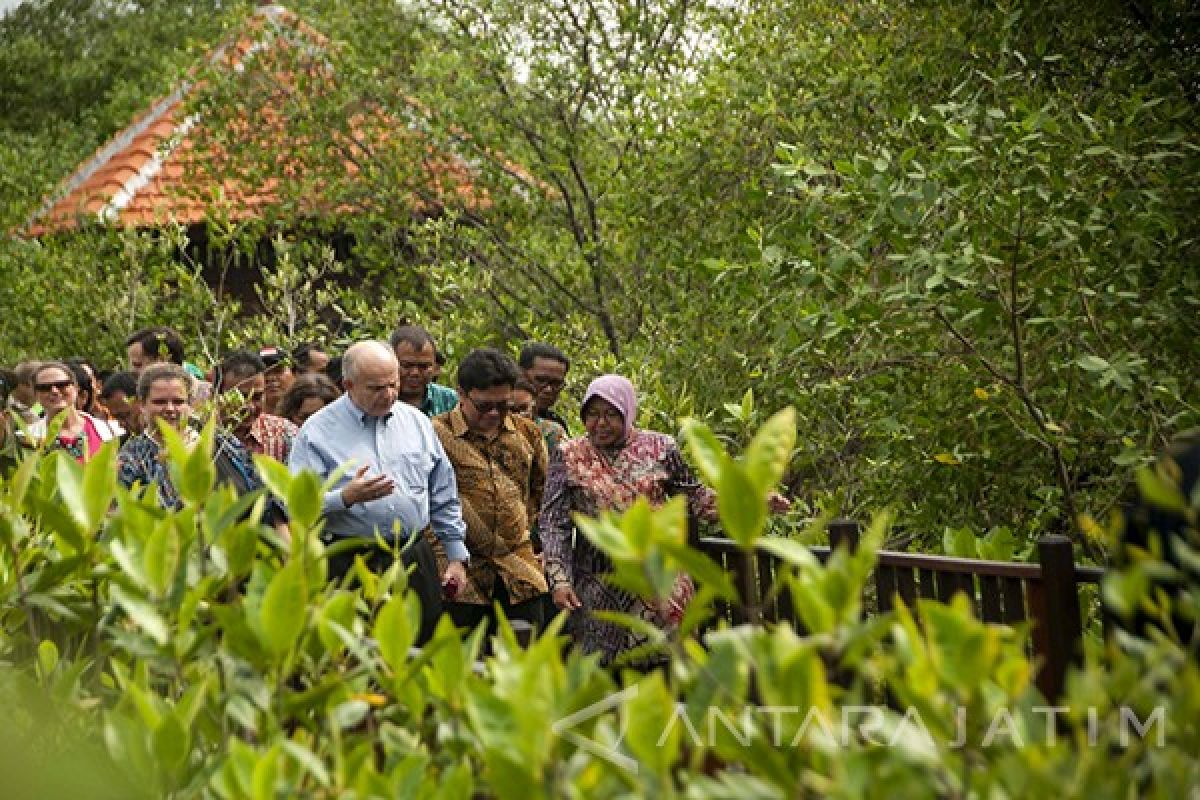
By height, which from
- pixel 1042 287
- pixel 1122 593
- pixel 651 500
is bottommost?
pixel 651 500

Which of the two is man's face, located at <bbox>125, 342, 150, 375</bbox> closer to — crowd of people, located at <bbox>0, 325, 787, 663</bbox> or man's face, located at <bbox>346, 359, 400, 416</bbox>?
Answer: crowd of people, located at <bbox>0, 325, 787, 663</bbox>

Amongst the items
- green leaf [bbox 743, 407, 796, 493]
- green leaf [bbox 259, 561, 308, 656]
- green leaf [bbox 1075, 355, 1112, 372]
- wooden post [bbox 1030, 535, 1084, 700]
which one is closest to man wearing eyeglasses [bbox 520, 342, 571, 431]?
green leaf [bbox 1075, 355, 1112, 372]

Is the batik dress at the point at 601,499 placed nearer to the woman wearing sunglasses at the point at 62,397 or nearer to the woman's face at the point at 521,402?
the woman's face at the point at 521,402

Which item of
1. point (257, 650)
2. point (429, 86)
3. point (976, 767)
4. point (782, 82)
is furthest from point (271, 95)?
point (976, 767)

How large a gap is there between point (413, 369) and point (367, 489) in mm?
2084

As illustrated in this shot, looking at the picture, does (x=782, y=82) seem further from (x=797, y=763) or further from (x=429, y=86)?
(x=797, y=763)

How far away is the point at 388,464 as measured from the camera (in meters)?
6.59

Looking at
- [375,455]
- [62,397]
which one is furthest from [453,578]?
[62,397]

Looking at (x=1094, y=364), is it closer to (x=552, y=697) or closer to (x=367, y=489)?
(x=367, y=489)

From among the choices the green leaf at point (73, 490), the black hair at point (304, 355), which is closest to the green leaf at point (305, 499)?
the green leaf at point (73, 490)

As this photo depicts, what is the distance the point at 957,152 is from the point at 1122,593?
4.59m

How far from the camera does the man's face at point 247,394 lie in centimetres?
790

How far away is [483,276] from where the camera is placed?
1190 centimetres

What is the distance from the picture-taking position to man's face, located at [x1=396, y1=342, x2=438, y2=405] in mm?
8086
